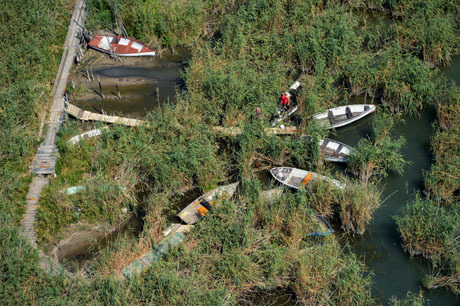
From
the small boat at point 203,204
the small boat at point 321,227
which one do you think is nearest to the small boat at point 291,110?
the small boat at point 203,204

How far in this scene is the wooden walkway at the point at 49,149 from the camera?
20.6 m

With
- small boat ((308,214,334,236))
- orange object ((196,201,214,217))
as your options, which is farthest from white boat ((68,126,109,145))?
small boat ((308,214,334,236))

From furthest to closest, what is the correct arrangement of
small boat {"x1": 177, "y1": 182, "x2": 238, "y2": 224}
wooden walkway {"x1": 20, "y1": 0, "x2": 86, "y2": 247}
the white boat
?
the white boat < small boat {"x1": 177, "y1": 182, "x2": 238, "y2": 224} < wooden walkway {"x1": 20, "y1": 0, "x2": 86, "y2": 247}

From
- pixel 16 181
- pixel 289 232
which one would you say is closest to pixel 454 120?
pixel 289 232

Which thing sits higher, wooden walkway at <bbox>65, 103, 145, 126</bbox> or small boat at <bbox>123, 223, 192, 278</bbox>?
Answer: wooden walkway at <bbox>65, 103, 145, 126</bbox>

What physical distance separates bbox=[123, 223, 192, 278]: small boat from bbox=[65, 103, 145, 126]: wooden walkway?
644cm

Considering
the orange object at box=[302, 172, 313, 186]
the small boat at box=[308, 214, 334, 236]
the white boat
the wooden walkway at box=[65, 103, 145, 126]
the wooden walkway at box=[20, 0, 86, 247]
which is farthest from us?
the wooden walkway at box=[65, 103, 145, 126]

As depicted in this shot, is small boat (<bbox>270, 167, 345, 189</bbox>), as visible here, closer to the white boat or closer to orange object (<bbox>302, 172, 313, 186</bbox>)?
orange object (<bbox>302, 172, 313, 186</bbox>)

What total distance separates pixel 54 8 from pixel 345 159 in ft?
66.5

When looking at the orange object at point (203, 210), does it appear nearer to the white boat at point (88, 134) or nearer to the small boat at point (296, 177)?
the small boat at point (296, 177)

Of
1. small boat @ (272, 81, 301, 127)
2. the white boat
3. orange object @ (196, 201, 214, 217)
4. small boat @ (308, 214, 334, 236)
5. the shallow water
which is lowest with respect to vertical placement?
the shallow water

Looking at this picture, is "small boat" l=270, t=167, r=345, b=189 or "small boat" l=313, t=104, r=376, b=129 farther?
"small boat" l=313, t=104, r=376, b=129

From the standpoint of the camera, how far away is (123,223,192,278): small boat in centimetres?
1830

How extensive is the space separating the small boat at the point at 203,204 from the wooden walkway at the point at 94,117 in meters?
5.31
